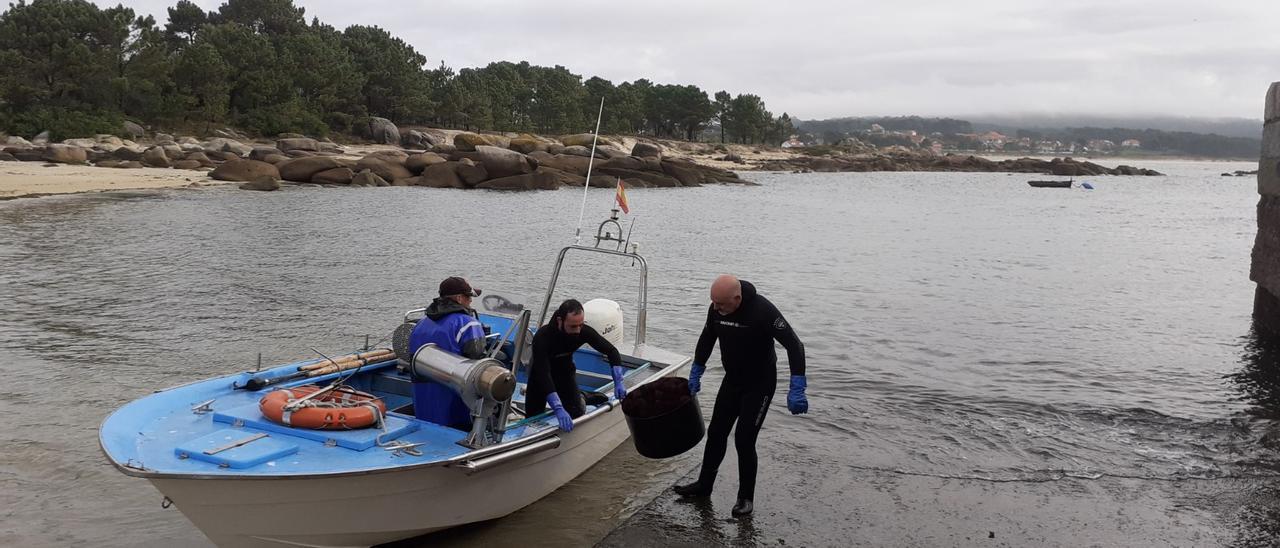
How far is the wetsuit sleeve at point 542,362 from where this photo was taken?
7254 millimetres

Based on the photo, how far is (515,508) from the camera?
7.32m

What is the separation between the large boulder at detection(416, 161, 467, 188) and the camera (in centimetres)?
4753

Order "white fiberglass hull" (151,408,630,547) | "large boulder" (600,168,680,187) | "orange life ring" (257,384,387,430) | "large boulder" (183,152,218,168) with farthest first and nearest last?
"large boulder" (600,168,680,187)
"large boulder" (183,152,218,168)
"orange life ring" (257,384,387,430)
"white fiberglass hull" (151,408,630,547)

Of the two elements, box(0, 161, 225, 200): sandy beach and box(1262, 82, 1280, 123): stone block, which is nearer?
box(1262, 82, 1280, 123): stone block

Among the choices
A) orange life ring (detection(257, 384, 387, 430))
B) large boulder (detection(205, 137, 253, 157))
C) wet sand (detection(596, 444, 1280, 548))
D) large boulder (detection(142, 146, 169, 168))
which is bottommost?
wet sand (detection(596, 444, 1280, 548))

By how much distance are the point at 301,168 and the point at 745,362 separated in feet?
136

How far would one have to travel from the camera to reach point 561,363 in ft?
24.6

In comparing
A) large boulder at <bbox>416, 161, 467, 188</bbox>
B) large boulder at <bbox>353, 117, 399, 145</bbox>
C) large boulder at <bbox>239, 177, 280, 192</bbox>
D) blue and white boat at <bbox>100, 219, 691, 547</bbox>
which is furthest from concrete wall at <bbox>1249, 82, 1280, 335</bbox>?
large boulder at <bbox>353, 117, 399, 145</bbox>

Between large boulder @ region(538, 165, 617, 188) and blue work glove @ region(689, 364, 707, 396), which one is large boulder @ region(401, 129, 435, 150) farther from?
blue work glove @ region(689, 364, 707, 396)

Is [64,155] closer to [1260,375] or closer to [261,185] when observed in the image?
[261,185]

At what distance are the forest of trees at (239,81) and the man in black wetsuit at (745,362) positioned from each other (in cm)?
5387

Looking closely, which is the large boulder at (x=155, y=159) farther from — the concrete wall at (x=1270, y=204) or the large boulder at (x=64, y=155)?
the concrete wall at (x=1270, y=204)

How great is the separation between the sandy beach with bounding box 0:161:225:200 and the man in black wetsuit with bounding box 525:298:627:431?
30.8 m

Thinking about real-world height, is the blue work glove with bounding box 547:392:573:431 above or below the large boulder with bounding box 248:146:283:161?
below
